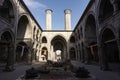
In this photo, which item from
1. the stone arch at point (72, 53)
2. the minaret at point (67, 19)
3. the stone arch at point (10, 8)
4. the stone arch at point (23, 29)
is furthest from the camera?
the minaret at point (67, 19)

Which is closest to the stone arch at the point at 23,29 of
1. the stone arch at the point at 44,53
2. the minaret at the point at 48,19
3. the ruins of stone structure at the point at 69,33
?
the ruins of stone structure at the point at 69,33

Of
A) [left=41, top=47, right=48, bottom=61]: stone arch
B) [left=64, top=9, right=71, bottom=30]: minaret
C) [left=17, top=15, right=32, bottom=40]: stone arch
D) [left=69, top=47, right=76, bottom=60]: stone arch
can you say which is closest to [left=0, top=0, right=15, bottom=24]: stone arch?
[left=17, top=15, right=32, bottom=40]: stone arch

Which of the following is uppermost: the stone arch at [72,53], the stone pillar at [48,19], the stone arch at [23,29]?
the stone pillar at [48,19]

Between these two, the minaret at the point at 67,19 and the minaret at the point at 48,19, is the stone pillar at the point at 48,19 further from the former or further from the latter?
the minaret at the point at 67,19

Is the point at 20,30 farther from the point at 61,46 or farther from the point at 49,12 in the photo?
the point at 61,46

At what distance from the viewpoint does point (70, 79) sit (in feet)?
23.8

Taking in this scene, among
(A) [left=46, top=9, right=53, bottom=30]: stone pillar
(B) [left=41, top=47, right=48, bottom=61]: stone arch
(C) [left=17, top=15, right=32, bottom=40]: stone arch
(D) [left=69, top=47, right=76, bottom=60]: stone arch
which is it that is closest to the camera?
(C) [left=17, top=15, right=32, bottom=40]: stone arch

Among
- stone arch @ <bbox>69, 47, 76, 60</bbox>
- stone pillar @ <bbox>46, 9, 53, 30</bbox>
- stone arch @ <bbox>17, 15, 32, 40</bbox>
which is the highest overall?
stone pillar @ <bbox>46, 9, 53, 30</bbox>

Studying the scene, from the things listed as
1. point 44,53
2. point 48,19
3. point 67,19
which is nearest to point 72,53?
point 44,53

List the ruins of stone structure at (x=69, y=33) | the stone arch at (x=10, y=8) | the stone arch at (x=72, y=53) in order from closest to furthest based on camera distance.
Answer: the ruins of stone structure at (x=69, y=33)
the stone arch at (x=10, y=8)
the stone arch at (x=72, y=53)

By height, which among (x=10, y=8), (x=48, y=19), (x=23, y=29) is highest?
(x=48, y=19)

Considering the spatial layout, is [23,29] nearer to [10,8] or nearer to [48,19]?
[10,8]

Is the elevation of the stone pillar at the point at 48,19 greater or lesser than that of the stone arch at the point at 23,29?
greater

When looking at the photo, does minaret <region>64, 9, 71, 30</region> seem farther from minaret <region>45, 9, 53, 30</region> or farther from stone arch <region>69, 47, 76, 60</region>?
stone arch <region>69, 47, 76, 60</region>
